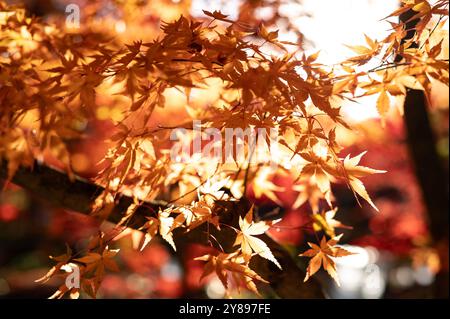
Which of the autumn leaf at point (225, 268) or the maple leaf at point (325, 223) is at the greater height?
the maple leaf at point (325, 223)

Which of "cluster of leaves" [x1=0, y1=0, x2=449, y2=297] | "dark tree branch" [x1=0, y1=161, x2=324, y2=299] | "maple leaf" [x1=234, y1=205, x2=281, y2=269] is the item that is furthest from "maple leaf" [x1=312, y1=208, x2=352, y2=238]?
"maple leaf" [x1=234, y1=205, x2=281, y2=269]

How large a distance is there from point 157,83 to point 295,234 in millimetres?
5170

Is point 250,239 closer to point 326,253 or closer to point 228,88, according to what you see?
point 326,253

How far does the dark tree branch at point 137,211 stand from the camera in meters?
1.81

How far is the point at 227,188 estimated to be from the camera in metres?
1.70

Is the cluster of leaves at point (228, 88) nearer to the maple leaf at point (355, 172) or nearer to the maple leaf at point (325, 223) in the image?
the maple leaf at point (355, 172)

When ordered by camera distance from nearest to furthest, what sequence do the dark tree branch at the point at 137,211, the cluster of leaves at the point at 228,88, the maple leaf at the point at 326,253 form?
1. the cluster of leaves at the point at 228,88
2. the maple leaf at the point at 326,253
3. the dark tree branch at the point at 137,211

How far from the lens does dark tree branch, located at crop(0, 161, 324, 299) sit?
181cm

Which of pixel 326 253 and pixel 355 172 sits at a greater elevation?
pixel 355 172

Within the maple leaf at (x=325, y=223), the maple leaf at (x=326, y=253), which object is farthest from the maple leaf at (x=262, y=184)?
the maple leaf at (x=326, y=253)

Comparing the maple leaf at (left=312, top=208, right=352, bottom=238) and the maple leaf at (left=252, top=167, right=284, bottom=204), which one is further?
the maple leaf at (left=252, top=167, right=284, bottom=204)

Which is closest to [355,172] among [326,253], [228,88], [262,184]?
[326,253]

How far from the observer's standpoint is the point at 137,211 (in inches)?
71.6

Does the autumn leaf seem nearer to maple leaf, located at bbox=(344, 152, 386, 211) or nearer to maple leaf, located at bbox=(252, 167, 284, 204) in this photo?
maple leaf, located at bbox=(344, 152, 386, 211)
